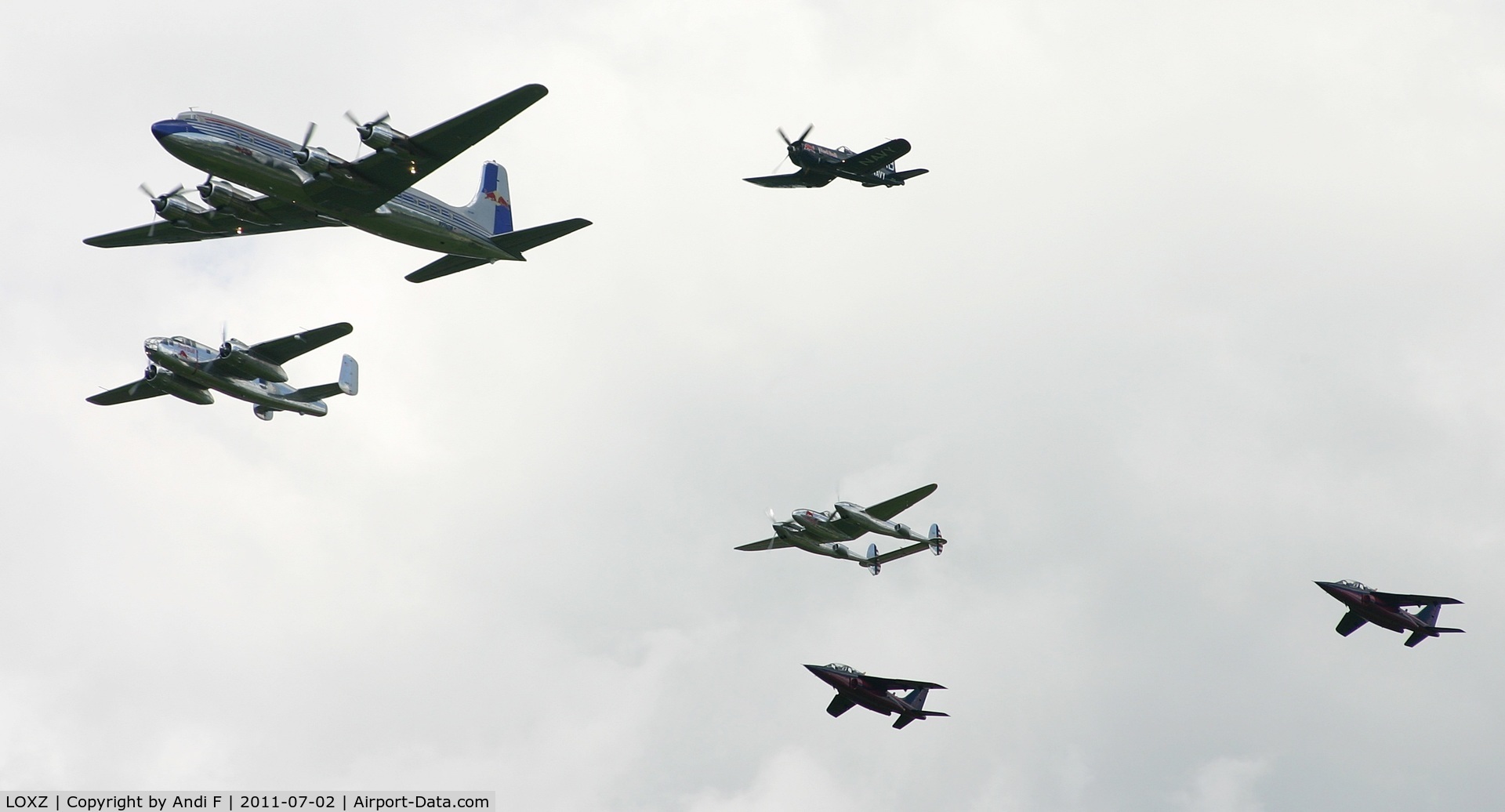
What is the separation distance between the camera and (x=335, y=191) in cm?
5550

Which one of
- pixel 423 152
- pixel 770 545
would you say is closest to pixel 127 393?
pixel 423 152

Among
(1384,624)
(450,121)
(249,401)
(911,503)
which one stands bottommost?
(1384,624)

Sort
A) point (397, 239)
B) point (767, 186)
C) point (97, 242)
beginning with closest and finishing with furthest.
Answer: point (397, 239) → point (97, 242) → point (767, 186)

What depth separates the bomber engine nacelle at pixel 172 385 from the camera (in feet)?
229

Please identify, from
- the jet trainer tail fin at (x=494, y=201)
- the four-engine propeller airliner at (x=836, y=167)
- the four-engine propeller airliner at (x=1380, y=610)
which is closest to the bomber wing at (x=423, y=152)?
the jet trainer tail fin at (x=494, y=201)

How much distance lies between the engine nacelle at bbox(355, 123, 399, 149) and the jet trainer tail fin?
46.1ft

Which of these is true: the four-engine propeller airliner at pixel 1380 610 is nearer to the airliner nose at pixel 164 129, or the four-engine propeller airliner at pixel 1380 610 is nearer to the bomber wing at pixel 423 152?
the bomber wing at pixel 423 152

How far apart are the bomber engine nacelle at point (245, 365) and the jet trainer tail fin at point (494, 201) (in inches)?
512

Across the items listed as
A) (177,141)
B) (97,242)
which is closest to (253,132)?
(177,141)

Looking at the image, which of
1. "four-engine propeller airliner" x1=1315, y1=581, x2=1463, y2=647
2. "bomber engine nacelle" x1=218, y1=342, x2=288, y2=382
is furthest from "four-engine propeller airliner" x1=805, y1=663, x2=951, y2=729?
"bomber engine nacelle" x1=218, y1=342, x2=288, y2=382

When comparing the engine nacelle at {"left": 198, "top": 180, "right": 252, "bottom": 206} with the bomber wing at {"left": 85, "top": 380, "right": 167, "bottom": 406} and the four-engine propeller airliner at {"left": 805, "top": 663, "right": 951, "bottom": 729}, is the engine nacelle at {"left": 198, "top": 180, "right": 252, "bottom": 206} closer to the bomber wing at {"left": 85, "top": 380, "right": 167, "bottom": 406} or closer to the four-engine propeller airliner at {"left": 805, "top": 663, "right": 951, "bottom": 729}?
the bomber wing at {"left": 85, "top": 380, "right": 167, "bottom": 406}

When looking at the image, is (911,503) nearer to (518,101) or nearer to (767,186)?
(767,186)

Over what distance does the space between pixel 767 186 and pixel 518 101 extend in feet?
72.6

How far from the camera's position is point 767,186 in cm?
7056
